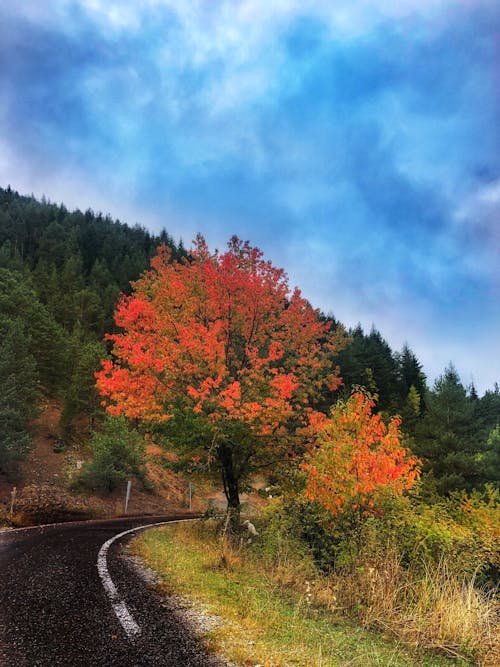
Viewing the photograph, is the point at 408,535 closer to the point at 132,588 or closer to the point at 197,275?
the point at 132,588

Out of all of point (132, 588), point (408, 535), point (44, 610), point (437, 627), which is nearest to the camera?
point (44, 610)

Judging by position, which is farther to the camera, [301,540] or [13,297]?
[13,297]

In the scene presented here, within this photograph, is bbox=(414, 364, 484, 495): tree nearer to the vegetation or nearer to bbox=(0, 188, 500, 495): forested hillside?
bbox=(0, 188, 500, 495): forested hillside

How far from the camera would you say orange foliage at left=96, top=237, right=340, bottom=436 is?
40.3 feet

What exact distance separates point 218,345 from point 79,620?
8.10m

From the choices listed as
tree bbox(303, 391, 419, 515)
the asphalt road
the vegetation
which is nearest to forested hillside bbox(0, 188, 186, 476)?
the vegetation

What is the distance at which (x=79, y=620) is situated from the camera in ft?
17.0

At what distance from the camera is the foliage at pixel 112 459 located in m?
26.8

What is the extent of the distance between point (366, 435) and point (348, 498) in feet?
7.01

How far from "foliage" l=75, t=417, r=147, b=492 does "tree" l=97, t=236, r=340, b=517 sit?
1482cm

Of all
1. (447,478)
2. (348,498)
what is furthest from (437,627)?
(447,478)

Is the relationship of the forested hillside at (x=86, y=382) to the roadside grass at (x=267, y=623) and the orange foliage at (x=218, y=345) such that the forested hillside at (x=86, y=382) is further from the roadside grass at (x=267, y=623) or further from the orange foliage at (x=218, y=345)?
the roadside grass at (x=267, y=623)

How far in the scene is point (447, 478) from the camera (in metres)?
29.2

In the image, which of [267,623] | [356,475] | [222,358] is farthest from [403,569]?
[222,358]
